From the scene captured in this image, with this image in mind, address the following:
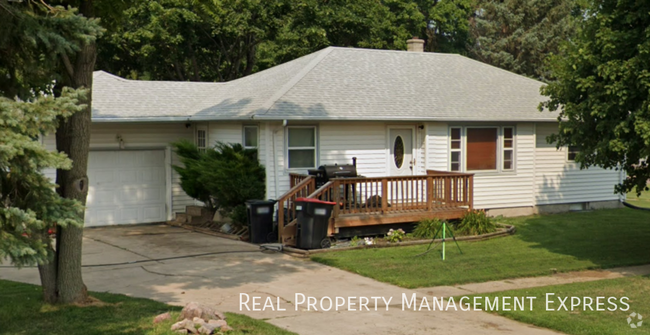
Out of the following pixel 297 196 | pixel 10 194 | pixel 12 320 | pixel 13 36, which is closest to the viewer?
pixel 10 194

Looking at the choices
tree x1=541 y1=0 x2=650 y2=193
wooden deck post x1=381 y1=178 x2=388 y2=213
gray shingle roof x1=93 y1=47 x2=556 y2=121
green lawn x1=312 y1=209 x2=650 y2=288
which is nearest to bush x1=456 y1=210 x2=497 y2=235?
green lawn x1=312 y1=209 x2=650 y2=288

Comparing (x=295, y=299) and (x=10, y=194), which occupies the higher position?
(x=10, y=194)

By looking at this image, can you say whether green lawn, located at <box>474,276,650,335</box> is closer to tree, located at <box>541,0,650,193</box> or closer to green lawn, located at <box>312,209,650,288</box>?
green lawn, located at <box>312,209,650,288</box>

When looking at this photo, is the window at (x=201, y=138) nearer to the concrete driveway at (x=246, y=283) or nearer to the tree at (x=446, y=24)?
the concrete driveway at (x=246, y=283)

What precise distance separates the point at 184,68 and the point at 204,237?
69.7ft

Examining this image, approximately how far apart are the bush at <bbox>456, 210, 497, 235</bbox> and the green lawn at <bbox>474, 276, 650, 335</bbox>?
16.5ft

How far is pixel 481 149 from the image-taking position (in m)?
20.2

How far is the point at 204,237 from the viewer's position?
17516 millimetres

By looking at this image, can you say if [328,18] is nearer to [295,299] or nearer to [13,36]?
[295,299]

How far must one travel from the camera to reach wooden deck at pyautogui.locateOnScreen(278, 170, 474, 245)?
1614 cm

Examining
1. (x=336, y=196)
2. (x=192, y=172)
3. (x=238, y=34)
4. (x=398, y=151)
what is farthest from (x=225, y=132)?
(x=238, y=34)

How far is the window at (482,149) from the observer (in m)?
19.9

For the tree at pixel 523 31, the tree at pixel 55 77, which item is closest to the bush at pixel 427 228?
the tree at pixel 55 77

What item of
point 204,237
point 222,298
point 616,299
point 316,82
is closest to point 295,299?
point 222,298
